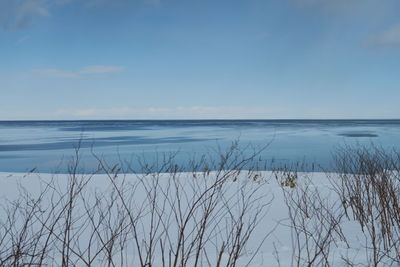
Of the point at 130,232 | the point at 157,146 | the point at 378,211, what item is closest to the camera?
the point at 378,211

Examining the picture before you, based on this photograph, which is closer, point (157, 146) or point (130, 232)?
point (130, 232)

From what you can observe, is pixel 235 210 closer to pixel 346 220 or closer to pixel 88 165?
pixel 346 220

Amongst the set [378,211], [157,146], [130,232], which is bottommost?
[157,146]

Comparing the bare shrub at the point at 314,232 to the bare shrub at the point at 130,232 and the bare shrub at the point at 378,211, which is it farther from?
the bare shrub at the point at 130,232

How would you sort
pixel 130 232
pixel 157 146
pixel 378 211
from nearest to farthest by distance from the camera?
pixel 378 211 → pixel 130 232 → pixel 157 146

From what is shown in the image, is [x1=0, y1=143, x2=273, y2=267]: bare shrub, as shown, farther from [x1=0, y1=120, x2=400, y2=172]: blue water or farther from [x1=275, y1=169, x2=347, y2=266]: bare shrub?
[x1=0, y1=120, x2=400, y2=172]: blue water

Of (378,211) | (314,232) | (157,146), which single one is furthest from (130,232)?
(157,146)

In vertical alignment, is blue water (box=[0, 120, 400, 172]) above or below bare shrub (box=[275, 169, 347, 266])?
below

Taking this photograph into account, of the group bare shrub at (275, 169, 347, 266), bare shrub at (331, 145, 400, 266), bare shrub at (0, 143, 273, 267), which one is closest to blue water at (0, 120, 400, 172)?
bare shrub at (0, 143, 273, 267)

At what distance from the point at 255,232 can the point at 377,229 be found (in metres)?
1.18

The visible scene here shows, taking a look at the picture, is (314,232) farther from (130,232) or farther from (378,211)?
(130,232)

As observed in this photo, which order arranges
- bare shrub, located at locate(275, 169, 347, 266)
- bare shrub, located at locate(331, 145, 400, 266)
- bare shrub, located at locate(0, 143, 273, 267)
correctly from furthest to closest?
bare shrub, located at locate(331, 145, 400, 266)
bare shrub, located at locate(275, 169, 347, 266)
bare shrub, located at locate(0, 143, 273, 267)

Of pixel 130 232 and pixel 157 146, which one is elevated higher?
pixel 130 232

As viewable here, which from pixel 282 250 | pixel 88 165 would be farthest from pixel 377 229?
pixel 88 165
